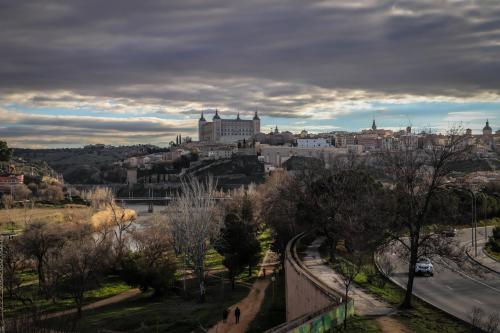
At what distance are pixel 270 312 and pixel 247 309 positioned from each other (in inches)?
78.4

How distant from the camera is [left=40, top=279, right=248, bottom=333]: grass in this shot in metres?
30.0

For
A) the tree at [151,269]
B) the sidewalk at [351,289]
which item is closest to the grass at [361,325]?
the sidewalk at [351,289]

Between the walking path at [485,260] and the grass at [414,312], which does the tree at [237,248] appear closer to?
the grass at [414,312]

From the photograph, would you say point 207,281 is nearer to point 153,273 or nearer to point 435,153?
point 153,273

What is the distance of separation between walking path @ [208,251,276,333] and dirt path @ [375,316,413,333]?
9.54 meters

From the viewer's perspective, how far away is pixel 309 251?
34750 millimetres

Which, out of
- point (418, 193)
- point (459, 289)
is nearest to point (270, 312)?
point (459, 289)

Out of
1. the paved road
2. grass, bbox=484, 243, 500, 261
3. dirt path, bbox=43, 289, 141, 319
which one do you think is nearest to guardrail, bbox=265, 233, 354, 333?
the paved road

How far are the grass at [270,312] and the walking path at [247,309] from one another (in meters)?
0.31

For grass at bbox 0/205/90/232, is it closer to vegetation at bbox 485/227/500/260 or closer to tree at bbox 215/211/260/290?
tree at bbox 215/211/260/290

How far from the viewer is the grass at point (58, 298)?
3613 cm

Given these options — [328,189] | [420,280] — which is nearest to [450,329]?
[420,280]

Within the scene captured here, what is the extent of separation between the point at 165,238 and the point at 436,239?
31879mm

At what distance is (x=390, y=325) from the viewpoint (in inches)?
726
